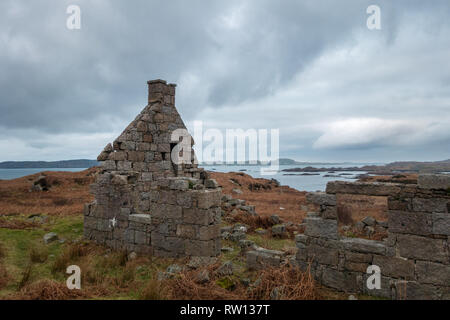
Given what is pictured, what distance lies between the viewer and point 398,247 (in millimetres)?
5531

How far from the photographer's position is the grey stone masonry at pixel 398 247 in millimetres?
5195

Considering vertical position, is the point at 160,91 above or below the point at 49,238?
above

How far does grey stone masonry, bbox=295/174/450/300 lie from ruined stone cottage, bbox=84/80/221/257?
9.63ft

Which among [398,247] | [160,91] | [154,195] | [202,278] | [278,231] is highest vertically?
[160,91]

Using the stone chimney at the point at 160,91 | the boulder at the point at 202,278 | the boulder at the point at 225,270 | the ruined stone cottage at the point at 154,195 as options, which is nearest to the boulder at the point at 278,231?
the ruined stone cottage at the point at 154,195

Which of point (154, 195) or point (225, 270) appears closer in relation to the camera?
point (225, 270)

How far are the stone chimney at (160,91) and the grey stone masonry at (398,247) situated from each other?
857 centimetres

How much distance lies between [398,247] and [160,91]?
10336mm

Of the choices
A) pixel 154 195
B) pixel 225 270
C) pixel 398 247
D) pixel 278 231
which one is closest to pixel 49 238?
pixel 154 195

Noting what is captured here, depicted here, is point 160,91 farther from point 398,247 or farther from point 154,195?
point 398,247

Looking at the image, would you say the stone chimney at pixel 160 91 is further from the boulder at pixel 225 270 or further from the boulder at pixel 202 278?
the boulder at pixel 202 278

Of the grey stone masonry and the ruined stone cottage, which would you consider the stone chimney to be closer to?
the ruined stone cottage
